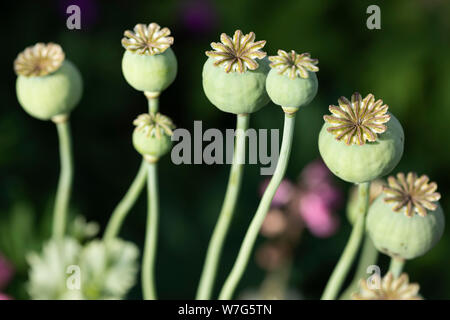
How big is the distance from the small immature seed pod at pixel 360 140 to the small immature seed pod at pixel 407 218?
0.17 ft

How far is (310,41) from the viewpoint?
4.93 feet

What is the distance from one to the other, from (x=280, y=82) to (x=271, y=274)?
0.72 m

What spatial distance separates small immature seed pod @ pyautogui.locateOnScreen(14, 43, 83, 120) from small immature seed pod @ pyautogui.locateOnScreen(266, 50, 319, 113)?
223mm

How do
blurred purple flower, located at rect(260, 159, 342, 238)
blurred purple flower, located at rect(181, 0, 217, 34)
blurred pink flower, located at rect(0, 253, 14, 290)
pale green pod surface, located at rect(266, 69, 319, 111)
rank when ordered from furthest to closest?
blurred purple flower, located at rect(181, 0, 217, 34) → blurred purple flower, located at rect(260, 159, 342, 238) → blurred pink flower, located at rect(0, 253, 14, 290) → pale green pod surface, located at rect(266, 69, 319, 111)

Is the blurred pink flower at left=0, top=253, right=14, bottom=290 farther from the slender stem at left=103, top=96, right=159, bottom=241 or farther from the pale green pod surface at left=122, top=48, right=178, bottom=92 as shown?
the pale green pod surface at left=122, top=48, right=178, bottom=92

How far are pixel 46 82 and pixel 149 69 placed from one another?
0.13m

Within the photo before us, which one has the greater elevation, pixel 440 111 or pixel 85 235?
pixel 440 111

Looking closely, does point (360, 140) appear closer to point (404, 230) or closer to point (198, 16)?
point (404, 230)

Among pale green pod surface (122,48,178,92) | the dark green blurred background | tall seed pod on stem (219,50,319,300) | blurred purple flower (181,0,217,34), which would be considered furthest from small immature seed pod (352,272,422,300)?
blurred purple flower (181,0,217,34)

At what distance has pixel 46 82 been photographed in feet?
1.82

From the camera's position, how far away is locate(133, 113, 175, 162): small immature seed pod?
1.69 feet

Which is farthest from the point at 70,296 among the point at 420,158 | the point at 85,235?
the point at 420,158

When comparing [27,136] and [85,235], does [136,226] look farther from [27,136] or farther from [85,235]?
[85,235]

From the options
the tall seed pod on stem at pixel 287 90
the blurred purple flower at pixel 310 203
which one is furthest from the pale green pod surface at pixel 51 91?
the blurred purple flower at pixel 310 203
